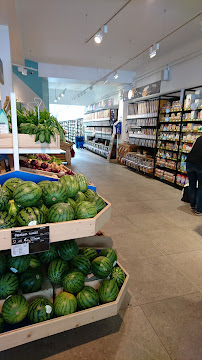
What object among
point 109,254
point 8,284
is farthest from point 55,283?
point 109,254

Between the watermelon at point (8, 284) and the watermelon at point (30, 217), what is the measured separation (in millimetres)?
492

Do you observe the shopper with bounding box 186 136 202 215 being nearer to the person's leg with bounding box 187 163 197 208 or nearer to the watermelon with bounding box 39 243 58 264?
the person's leg with bounding box 187 163 197 208

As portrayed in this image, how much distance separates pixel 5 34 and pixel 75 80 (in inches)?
195

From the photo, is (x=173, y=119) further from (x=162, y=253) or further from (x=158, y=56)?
(x=162, y=253)

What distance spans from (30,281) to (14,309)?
19 centimetres

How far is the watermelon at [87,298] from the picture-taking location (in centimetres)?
155

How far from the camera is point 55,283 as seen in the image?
5.43ft

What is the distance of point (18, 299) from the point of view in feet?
4.72

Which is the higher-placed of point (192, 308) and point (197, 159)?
point (197, 159)

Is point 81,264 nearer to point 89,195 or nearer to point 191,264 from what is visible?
point 89,195

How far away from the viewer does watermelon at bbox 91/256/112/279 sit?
5.57 feet

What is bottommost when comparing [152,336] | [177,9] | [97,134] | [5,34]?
[152,336]

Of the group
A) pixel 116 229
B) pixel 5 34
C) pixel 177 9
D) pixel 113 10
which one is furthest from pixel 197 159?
pixel 5 34

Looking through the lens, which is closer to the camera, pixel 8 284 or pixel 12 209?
pixel 12 209
